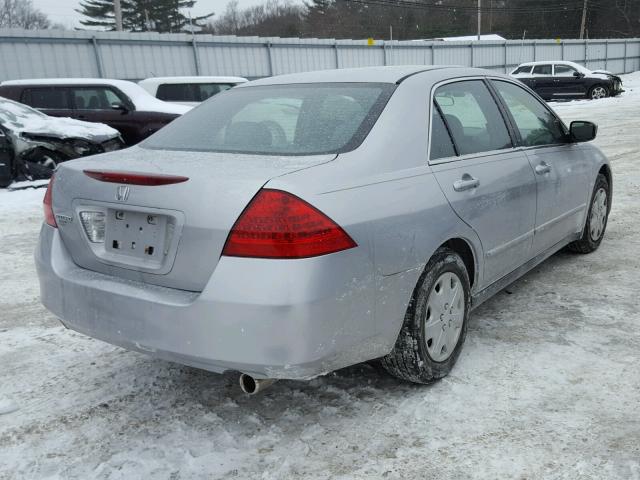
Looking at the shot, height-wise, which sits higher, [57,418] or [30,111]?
[30,111]

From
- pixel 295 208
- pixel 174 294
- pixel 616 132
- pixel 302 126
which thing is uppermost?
pixel 302 126

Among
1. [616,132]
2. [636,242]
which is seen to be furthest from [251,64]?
[636,242]

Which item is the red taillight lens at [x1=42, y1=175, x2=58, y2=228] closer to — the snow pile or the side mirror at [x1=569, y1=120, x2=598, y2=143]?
the side mirror at [x1=569, y1=120, x2=598, y2=143]

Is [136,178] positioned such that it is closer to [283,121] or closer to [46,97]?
[283,121]

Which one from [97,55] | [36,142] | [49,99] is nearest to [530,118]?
[36,142]

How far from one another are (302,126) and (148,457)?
160cm

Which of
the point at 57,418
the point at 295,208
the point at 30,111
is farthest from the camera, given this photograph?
the point at 30,111

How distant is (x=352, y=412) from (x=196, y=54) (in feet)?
63.1

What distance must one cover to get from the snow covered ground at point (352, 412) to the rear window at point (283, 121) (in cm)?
116

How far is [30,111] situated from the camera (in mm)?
9727

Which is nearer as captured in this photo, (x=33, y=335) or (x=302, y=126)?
(x=302, y=126)

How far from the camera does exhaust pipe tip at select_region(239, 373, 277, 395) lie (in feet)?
7.80

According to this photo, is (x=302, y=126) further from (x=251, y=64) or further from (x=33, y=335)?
(x=251, y=64)

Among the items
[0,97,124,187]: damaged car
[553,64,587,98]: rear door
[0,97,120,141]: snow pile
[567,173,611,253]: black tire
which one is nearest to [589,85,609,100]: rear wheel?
[553,64,587,98]: rear door
